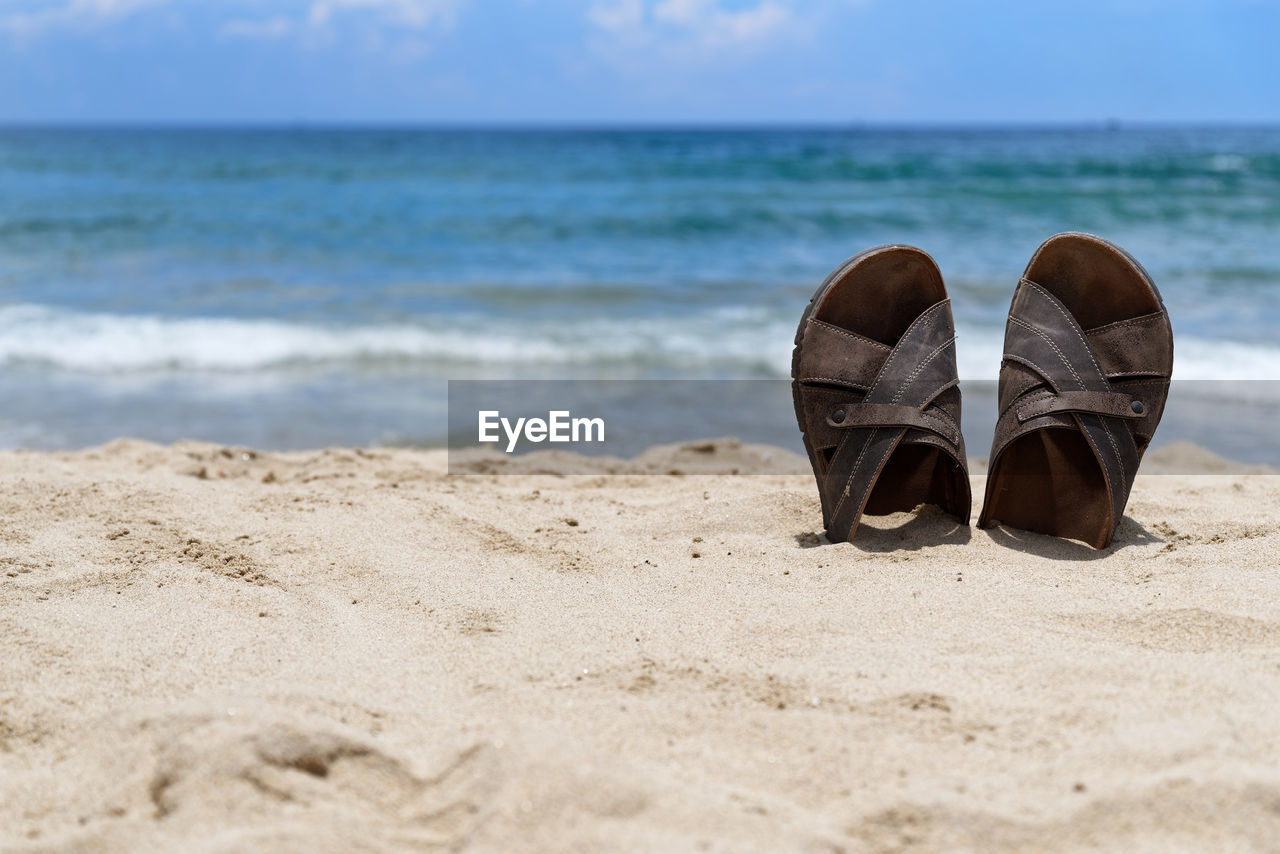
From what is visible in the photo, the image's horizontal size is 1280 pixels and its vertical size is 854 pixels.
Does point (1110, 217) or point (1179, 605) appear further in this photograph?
point (1110, 217)

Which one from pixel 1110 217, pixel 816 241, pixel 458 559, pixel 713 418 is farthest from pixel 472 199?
pixel 458 559

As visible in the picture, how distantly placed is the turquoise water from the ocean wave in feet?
0.07

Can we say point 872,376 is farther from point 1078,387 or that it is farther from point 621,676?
point 621,676

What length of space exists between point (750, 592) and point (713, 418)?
2.68 meters

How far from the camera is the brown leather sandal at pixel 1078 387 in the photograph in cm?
251

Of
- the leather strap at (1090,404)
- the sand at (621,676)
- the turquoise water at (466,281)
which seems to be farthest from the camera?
the turquoise water at (466,281)

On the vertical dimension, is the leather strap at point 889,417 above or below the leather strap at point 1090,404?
below

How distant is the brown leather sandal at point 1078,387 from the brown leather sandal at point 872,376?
0.55ft

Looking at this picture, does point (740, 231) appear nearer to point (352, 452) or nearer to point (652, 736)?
point (352, 452)

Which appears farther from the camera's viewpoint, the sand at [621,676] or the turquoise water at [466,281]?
the turquoise water at [466,281]

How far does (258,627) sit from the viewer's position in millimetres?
2158

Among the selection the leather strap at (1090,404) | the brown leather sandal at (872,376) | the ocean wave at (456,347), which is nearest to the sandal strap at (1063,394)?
the leather strap at (1090,404)

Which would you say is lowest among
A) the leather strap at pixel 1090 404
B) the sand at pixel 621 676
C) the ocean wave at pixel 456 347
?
the sand at pixel 621 676

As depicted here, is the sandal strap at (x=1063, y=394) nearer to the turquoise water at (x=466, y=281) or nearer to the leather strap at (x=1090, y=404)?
the leather strap at (x=1090, y=404)
